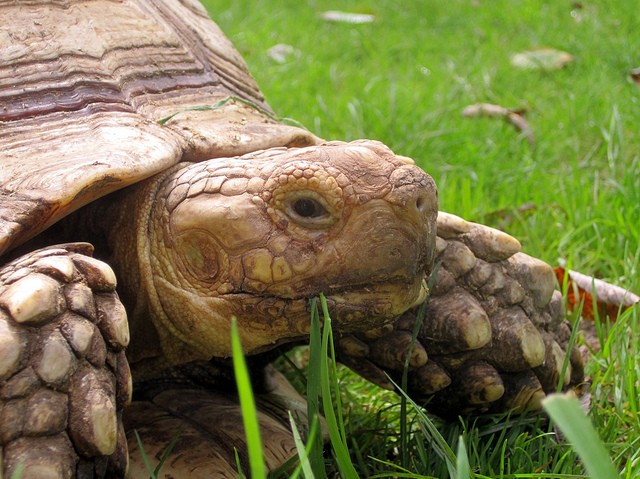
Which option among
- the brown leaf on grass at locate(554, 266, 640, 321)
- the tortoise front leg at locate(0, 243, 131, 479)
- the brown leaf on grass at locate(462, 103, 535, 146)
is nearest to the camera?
the tortoise front leg at locate(0, 243, 131, 479)

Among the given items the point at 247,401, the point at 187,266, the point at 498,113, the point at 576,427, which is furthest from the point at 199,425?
the point at 498,113

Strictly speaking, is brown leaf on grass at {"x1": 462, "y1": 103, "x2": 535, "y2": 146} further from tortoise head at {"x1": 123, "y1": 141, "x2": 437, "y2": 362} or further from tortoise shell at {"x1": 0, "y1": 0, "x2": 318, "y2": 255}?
tortoise head at {"x1": 123, "y1": 141, "x2": 437, "y2": 362}

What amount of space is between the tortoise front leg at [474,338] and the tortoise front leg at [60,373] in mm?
585

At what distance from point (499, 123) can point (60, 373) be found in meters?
2.99

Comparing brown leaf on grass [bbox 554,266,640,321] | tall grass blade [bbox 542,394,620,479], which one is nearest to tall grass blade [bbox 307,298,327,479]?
tall grass blade [bbox 542,394,620,479]

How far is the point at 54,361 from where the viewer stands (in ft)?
3.65

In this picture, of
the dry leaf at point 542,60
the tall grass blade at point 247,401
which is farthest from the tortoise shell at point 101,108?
the dry leaf at point 542,60

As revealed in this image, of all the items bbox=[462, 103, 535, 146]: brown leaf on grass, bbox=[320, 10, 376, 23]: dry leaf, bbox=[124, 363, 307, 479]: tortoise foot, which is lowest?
bbox=[320, 10, 376, 23]: dry leaf

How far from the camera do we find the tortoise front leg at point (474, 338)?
5.43 feet

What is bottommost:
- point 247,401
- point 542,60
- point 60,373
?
point 542,60

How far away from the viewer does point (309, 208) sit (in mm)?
1373

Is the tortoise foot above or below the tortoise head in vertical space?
below

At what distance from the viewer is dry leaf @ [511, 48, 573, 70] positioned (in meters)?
4.79

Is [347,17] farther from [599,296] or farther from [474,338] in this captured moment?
[474,338]
